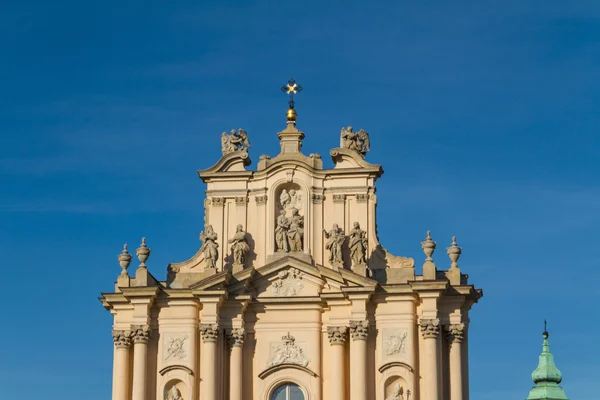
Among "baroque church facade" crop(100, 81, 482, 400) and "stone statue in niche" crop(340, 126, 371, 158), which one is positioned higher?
"stone statue in niche" crop(340, 126, 371, 158)

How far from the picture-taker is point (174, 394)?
3703 cm

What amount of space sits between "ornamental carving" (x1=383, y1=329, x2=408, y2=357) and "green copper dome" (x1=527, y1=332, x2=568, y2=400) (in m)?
17.6

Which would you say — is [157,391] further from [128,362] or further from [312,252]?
[312,252]

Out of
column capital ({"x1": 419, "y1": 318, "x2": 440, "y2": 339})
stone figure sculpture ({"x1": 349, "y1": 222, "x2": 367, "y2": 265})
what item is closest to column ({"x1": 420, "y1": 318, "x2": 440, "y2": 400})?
column capital ({"x1": 419, "y1": 318, "x2": 440, "y2": 339})

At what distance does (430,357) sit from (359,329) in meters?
1.71

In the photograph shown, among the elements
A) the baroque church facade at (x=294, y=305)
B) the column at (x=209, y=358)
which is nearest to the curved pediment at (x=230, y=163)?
the baroque church facade at (x=294, y=305)

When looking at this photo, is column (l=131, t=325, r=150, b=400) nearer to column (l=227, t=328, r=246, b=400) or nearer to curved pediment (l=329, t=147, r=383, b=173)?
column (l=227, t=328, r=246, b=400)

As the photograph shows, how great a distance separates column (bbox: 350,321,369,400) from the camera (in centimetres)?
3634

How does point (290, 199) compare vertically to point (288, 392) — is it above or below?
above

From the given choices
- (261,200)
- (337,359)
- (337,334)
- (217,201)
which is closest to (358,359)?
(337,359)

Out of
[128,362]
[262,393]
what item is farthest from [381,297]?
[128,362]

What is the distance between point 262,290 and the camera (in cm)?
3784

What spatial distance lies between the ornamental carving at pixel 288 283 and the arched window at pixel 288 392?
82.3 inches

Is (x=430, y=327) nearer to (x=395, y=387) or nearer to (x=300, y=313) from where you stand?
(x=395, y=387)
